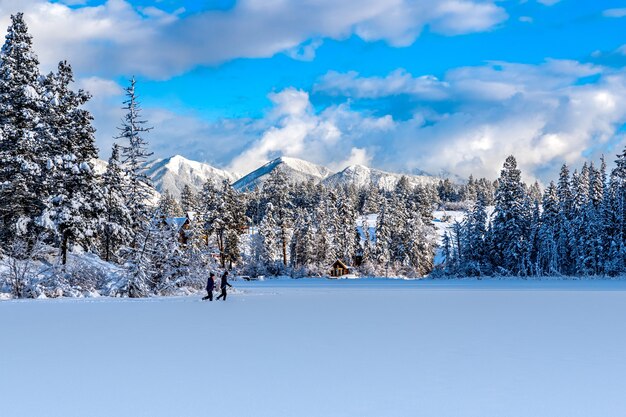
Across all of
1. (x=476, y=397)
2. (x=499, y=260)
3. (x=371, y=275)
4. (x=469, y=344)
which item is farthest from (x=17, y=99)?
(x=371, y=275)

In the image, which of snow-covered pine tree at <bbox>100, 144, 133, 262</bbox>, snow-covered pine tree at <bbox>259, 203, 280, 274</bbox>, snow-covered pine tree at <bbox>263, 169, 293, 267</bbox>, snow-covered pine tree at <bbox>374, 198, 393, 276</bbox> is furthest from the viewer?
snow-covered pine tree at <bbox>374, 198, 393, 276</bbox>

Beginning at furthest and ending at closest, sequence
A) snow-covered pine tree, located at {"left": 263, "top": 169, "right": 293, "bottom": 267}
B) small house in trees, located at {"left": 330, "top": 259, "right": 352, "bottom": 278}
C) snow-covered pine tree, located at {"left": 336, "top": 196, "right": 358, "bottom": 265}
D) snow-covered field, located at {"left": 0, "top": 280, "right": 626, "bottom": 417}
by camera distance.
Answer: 1. snow-covered pine tree, located at {"left": 336, "top": 196, "right": 358, "bottom": 265}
2. snow-covered pine tree, located at {"left": 263, "top": 169, "right": 293, "bottom": 267}
3. small house in trees, located at {"left": 330, "top": 259, "right": 352, "bottom": 278}
4. snow-covered field, located at {"left": 0, "top": 280, "right": 626, "bottom": 417}

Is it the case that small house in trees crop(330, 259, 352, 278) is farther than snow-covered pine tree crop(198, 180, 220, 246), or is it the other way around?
small house in trees crop(330, 259, 352, 278)

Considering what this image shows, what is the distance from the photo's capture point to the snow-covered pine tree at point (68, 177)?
105 ft

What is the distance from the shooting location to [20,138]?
3259 centimetres

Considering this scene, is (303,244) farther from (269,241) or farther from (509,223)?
(509,223)

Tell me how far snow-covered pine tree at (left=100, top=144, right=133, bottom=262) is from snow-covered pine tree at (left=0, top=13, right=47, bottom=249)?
423 centimetres

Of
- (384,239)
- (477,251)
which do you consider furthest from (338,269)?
(477,251)

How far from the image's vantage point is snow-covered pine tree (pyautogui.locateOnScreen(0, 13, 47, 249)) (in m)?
32.5

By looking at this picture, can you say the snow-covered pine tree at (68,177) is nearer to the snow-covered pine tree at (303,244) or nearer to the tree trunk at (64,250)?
the tree trunk at (64,250)

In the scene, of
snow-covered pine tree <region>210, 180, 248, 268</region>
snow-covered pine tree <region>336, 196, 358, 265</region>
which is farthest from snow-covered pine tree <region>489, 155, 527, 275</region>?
snow-covered pine tree <region>210, 180, 248, 268</region>

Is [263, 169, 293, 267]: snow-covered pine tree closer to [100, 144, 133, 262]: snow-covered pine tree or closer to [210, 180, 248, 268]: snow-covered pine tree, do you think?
[210, 180, 248, 268]: snow-covered pine tree

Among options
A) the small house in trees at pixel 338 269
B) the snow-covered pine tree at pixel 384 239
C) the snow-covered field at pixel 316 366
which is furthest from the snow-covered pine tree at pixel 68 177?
the snow-covered pine tree at pixel 384 239

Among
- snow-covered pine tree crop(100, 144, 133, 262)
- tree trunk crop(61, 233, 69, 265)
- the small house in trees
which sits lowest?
the small house in trees
